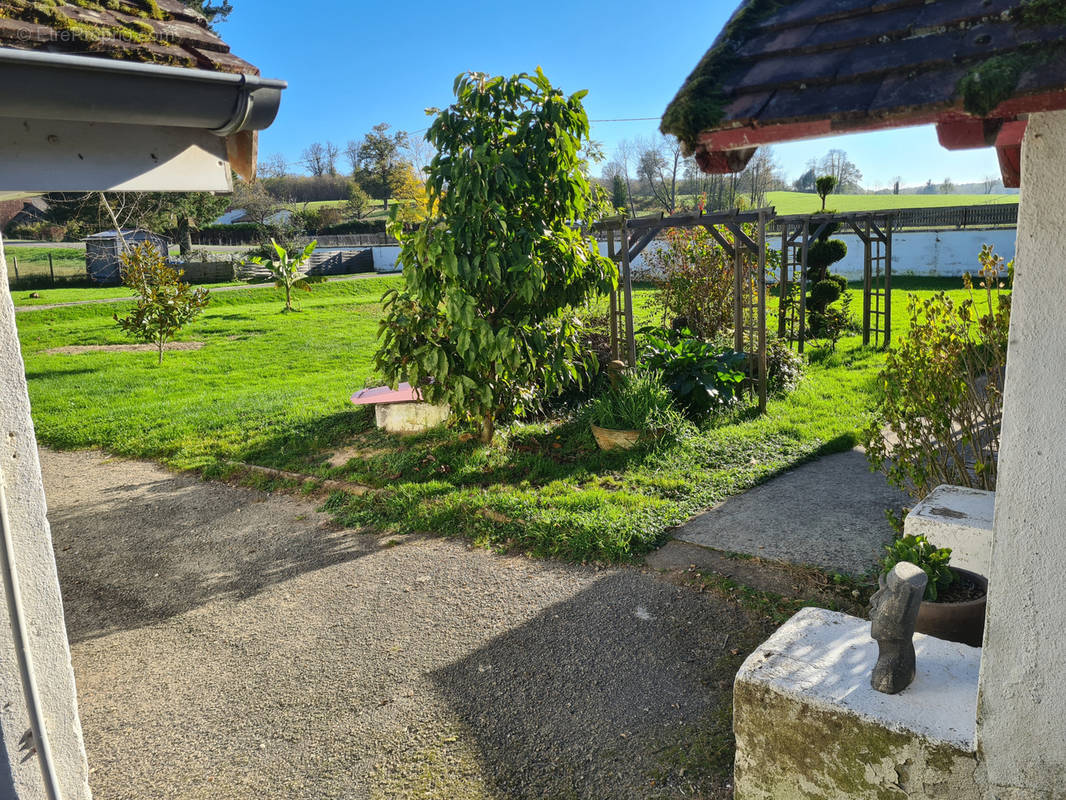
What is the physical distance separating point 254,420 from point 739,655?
7.20 meters

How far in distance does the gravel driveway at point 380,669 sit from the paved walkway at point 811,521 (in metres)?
0.83

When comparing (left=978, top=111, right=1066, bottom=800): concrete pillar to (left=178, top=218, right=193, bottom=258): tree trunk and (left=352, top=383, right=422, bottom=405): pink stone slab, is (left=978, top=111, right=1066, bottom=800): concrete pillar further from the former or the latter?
(left=178, top=218, right=193, bottom=258): tree trunk

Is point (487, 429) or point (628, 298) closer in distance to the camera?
point (487, 429)

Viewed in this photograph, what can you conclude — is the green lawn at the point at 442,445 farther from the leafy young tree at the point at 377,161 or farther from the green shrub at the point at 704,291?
the leafy young tree at the point at 377,161

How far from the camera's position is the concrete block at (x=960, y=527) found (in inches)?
146

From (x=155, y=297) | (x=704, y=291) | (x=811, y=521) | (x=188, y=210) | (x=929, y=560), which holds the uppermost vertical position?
(x=188, y=210)

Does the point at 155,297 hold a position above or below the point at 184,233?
below

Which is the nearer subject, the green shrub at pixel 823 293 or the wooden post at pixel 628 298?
the wooden post at pixel 628 298

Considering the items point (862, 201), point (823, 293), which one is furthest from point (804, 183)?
point (823, 293)

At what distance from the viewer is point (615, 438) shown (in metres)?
7.43

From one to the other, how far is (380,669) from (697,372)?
18.0 ft

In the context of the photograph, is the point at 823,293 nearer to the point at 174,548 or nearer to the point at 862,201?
the point at 174,548

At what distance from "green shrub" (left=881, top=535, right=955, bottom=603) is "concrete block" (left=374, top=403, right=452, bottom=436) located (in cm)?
524

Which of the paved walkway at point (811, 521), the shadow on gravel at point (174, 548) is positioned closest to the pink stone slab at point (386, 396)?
the shadow on gravel at point (174, 548)
